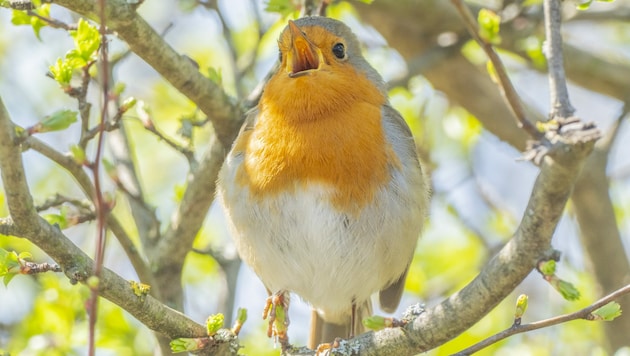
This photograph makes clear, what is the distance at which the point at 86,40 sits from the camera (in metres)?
3.46

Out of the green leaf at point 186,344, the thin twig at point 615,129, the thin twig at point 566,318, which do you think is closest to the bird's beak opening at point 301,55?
the green leaf at point 186,344

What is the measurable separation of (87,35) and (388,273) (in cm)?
206

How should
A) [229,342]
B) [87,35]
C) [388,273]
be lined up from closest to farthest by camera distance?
[87,35] < [229,342] < [388,273]

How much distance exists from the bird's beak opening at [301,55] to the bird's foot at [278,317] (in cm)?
119

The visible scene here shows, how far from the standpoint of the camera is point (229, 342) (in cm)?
368

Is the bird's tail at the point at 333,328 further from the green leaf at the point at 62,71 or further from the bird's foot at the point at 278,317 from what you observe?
the green leaf at the point at 62,71

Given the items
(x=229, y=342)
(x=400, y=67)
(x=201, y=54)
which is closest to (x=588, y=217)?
(x=400, y=67)

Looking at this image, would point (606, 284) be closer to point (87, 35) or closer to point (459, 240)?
point (459, 240)

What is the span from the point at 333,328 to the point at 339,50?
1.77 metres

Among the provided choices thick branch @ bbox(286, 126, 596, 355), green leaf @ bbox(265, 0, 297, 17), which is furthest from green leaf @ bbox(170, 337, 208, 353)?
green leaf @ bbox(265, 0, 297, 17)

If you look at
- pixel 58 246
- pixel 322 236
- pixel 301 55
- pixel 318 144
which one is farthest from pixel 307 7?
pixel 58 246

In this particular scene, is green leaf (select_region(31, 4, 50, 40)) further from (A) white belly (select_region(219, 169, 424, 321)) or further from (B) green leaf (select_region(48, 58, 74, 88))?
(A) white belly (select_region(219, 169, 424, 321))

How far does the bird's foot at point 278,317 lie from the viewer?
386 cm

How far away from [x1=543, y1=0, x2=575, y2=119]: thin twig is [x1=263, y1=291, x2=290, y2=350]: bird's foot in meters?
1.74
